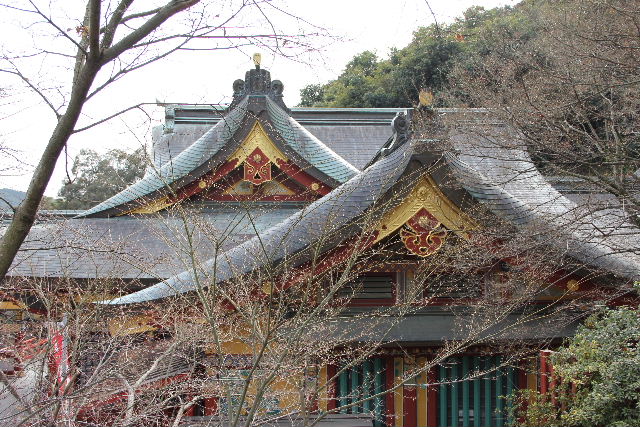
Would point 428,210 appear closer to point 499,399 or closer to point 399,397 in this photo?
point 399,397

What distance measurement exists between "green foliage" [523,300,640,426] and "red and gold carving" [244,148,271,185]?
4.24m

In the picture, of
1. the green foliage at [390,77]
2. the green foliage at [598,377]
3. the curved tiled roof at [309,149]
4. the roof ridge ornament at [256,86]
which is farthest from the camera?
the green foliage at [390,77]

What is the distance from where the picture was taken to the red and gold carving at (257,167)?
904 cm

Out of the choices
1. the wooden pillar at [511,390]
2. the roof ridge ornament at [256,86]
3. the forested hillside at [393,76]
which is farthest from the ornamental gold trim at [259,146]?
the forested hillside at [393,76]

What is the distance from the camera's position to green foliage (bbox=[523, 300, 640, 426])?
564cm

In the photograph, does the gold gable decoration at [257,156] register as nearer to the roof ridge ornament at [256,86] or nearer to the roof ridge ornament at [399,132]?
the roof ridge ornament at [256,86]

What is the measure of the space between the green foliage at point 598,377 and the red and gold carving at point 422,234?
1.33 metres

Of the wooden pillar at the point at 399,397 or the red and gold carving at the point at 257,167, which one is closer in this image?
the wooden pillar at the point at 399,397

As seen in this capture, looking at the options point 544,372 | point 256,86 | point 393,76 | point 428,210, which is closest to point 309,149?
point 256,86

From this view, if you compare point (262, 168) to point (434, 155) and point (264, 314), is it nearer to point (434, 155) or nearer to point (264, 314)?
point (434, 155)

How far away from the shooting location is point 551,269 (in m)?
6.01

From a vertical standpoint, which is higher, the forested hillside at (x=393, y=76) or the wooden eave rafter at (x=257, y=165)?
the forested hillside at (x=393, y=76)

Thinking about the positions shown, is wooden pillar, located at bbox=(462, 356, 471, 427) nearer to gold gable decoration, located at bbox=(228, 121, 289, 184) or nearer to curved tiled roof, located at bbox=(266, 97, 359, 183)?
curved tiled roof, located at bbox=(266, 97, 359, 183)

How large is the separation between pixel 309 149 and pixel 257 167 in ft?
2.37
